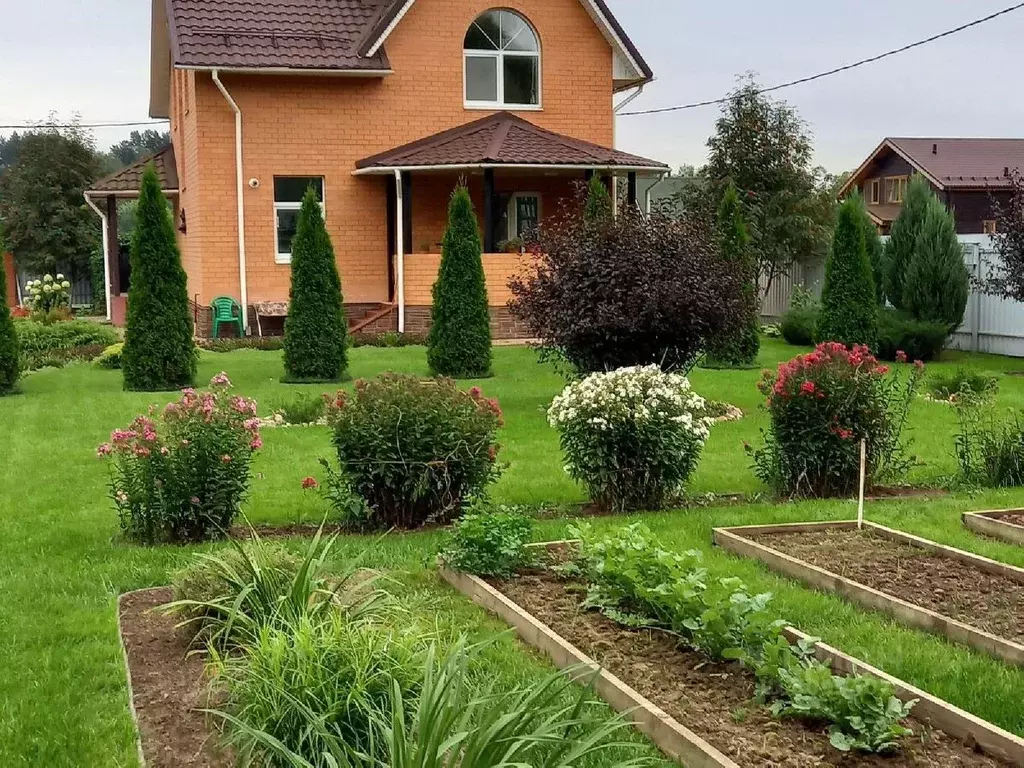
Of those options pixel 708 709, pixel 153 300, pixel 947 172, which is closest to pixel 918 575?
pixel 708 709

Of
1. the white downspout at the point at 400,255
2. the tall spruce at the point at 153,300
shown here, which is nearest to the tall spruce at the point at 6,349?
the tall spruce at the point at 153,300

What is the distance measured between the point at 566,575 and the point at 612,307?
→ 554 cm

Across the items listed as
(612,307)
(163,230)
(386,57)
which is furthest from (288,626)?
(386,57)

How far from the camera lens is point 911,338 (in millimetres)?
19703

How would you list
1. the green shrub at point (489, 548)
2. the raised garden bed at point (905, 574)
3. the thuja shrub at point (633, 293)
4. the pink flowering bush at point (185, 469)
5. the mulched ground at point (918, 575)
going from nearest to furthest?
the raised garden bed at point (905, 574)
the mulched ground at point (918, 575)
the green shrub at point (489, 548)
the pink flowering bush at point (185, 469)
the thuja shrub at point (633, 293)

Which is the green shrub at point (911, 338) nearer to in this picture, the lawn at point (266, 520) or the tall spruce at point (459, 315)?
the lawn at point (266, 520)

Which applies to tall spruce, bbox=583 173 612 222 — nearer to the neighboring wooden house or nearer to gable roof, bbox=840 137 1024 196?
the neighboring wooden house

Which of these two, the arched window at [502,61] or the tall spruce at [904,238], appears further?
the arched window at [502,61]

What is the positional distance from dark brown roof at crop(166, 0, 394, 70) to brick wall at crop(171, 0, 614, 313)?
1.91ft

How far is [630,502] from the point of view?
8477 millimetres

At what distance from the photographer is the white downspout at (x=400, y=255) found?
21.9 metres

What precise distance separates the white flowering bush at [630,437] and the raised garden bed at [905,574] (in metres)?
0.97

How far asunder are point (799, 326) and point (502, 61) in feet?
26.9

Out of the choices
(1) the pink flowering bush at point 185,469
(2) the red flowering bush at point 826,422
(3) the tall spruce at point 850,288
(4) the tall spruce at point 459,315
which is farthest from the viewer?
(3) the tall spruce at point 850,288
